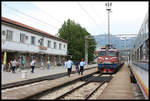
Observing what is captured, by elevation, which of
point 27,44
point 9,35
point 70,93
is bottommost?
point 70,93

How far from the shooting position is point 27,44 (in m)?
31.3

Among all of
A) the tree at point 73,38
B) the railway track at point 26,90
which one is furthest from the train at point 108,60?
the tree at point 73,38

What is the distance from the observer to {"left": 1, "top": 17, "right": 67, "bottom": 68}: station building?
2639 cm

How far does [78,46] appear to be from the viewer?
57188 mm

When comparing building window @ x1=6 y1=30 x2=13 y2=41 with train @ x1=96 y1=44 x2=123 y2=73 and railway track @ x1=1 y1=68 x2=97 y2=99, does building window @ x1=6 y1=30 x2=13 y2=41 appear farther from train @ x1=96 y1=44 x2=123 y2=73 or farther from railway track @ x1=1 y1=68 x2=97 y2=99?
railway track @ x1=1 y1=68 x2=97 y2=99

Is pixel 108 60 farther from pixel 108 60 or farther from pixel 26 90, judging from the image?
pixel 26 90

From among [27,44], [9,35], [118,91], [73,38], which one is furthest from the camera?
[73,38]

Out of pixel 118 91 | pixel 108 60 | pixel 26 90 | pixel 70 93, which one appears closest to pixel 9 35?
pixel 108 60

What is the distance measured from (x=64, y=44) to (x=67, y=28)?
1170 cm

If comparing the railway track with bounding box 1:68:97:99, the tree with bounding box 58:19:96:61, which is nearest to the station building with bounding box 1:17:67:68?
the tree with bounding box 58:19:96:61

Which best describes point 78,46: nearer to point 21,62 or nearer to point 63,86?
point 21,62

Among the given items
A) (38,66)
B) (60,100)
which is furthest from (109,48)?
(60,100)

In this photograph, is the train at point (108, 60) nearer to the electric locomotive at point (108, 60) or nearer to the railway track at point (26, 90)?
the electric locomotive at point (108, 60)

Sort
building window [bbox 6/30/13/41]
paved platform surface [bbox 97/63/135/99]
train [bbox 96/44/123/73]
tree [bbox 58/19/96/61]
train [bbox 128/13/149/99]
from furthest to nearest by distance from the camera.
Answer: tree [bbox 58/19/96/61]
building window [bbox 6/30/13/41]
train [bbox 96/44/123/73]
paved platform surface [bbox 97/63/135/99]
train [bbox 128/13/149/99]
